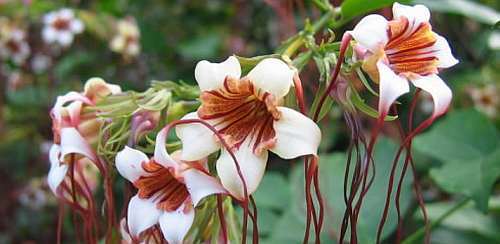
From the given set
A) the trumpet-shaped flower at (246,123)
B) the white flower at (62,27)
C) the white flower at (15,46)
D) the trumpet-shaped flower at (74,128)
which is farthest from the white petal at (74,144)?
the white flower at (15,46)

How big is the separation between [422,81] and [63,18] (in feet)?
3.72

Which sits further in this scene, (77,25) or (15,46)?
(15,46)

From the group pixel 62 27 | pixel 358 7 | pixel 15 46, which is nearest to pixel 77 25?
pixel 62 27

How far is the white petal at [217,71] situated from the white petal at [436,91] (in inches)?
4.4

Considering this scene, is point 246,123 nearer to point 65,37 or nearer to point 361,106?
Result: point 361,106

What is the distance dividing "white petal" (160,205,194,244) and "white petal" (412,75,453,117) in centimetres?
17

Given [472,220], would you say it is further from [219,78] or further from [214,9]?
[214,9]

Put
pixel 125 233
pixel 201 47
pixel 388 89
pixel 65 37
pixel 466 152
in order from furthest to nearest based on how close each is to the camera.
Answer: pixel 65 37
pixel 201 47
pixel 466 152
pixel 125 233
pixel 388 89

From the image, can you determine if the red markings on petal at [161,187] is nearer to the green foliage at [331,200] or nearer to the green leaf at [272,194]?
the green foliage at [331,200]

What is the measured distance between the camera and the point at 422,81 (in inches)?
19.6

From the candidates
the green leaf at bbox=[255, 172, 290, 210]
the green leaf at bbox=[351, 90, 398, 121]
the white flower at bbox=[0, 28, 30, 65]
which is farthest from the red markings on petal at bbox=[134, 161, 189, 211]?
the white flower at bbox=[0, 28, 30, 65]

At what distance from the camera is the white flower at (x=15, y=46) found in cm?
163

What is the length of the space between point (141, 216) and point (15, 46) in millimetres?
1205

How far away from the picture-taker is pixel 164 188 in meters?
0.57
